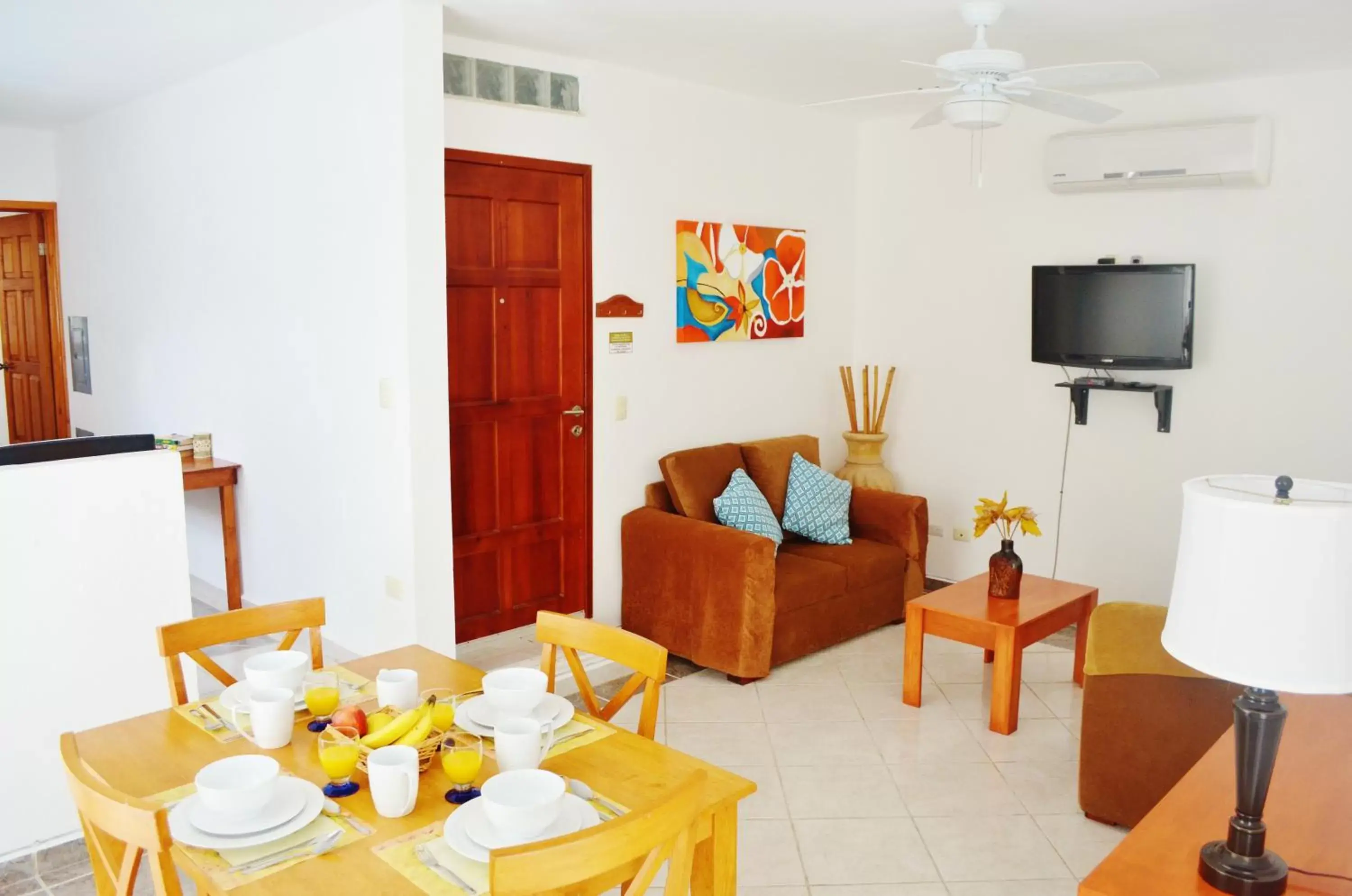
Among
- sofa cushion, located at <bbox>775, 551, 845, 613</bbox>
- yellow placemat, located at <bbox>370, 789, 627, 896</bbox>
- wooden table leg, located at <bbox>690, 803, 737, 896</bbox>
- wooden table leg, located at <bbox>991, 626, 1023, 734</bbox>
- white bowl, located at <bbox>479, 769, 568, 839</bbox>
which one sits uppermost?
white bowl, located at <bbox>479, 769, 568, 839</bbox>

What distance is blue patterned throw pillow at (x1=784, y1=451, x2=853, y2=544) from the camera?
500 centimetres

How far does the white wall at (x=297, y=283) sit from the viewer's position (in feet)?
12.4

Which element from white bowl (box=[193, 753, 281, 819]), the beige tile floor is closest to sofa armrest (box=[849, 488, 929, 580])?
the beige tile floor

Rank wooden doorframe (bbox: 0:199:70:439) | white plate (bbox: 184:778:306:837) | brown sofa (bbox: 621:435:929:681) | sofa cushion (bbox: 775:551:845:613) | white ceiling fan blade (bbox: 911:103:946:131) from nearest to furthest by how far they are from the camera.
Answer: white plate (bbox: 184:778:306:837), white ceiling fan blade (bbox: 911:103:946:131), brown sofa (bbox: 621:435:929:681), sofa cushion (bbox: 775:551:845:613), wooden doorframe (bbox: 0:199:70:439)

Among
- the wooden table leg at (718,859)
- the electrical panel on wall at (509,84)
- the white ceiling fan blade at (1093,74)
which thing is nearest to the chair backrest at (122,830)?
the wooden table leg at (718,859)

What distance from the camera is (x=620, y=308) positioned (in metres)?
4.72

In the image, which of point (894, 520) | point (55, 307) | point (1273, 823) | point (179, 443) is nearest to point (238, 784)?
point (1273, 823)

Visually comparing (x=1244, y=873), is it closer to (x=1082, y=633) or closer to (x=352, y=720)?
(x=352, y=720)

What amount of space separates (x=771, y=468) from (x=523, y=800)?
3.56 metres

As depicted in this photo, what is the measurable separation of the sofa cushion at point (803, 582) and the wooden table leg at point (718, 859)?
2.47m

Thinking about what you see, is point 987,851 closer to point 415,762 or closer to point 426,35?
point 415,762

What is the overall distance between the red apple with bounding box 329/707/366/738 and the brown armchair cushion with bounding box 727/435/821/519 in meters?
3.20

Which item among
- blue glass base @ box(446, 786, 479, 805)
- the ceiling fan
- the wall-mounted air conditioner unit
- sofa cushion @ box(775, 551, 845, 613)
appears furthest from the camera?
the wall-mounted air conditioner unit

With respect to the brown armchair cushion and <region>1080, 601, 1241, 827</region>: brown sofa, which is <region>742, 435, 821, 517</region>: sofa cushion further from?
<region>1080, 601, 1241, 827</region>: brown sofa
